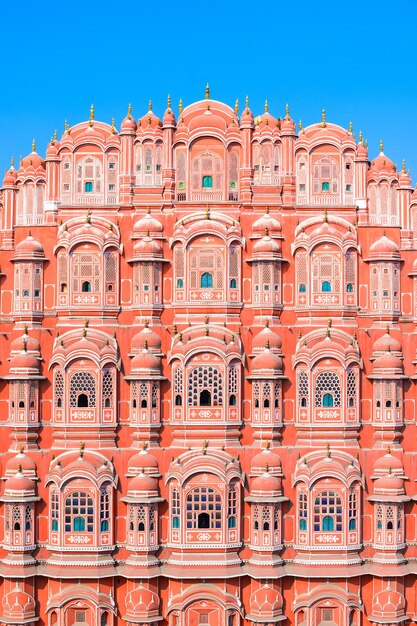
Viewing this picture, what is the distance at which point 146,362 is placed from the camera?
136 ft

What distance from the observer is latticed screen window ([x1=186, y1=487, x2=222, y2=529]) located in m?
41.1

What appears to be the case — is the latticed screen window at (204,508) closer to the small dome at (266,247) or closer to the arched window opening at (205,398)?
the arched window opening at (205,398)

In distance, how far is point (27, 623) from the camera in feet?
135

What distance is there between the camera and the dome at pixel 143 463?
136ft

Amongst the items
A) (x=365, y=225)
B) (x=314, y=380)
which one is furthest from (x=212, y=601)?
(x=365, y=225)

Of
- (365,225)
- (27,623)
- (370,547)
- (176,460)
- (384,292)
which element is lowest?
(27,623)

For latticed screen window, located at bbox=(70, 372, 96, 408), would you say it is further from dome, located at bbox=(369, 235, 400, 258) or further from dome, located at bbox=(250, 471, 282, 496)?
dome, located at bbox=(369, 235, 400, 258)

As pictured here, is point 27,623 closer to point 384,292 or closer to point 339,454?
point 339,454

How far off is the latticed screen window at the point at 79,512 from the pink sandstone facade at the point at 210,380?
0.10 metres

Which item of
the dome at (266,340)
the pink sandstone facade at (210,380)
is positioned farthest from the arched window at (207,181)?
the dome at (266,340)

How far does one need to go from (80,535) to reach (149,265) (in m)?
12.6

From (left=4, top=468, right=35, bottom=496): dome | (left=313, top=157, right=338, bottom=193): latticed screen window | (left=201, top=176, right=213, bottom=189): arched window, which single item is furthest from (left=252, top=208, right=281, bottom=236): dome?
(left=4, top=468, right=35, bottom=496): dome

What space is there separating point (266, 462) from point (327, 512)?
3.58 meters

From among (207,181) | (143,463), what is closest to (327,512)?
(143,463)
